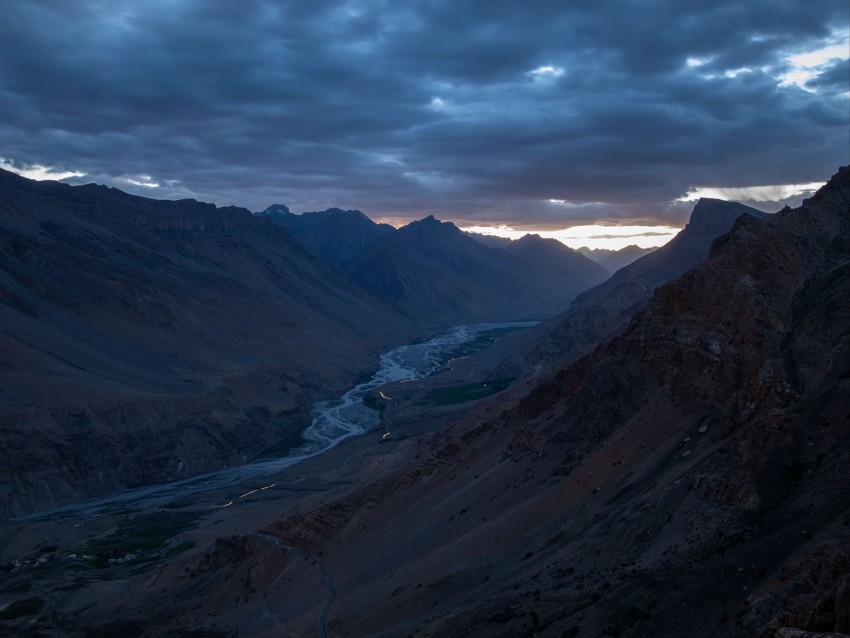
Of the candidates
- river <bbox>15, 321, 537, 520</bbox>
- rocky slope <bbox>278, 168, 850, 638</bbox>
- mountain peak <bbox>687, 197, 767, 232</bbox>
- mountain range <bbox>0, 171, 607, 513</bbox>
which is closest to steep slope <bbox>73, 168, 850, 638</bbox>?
rocky slope <bbox>278, 168, 850, 638</bbox>

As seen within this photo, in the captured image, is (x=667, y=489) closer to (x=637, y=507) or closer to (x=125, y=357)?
(x=637, y=507)

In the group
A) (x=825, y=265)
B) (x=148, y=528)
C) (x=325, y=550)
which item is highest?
(x=825, y=265)

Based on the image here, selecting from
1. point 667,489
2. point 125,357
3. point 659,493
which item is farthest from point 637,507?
point 125,357

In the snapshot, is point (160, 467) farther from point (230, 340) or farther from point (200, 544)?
point (230, 340)

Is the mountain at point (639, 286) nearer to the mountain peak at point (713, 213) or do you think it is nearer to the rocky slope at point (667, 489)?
the mountain peak at point (713, 213)

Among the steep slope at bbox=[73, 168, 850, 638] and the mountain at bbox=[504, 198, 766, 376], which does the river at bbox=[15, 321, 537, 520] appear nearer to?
the mountain at bbox=[504, 198, 766, 376]

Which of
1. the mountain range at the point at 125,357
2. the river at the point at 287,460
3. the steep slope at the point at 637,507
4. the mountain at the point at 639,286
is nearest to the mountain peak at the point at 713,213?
the mountain at the point at 639,286

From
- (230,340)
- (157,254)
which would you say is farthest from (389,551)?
(157,254)
